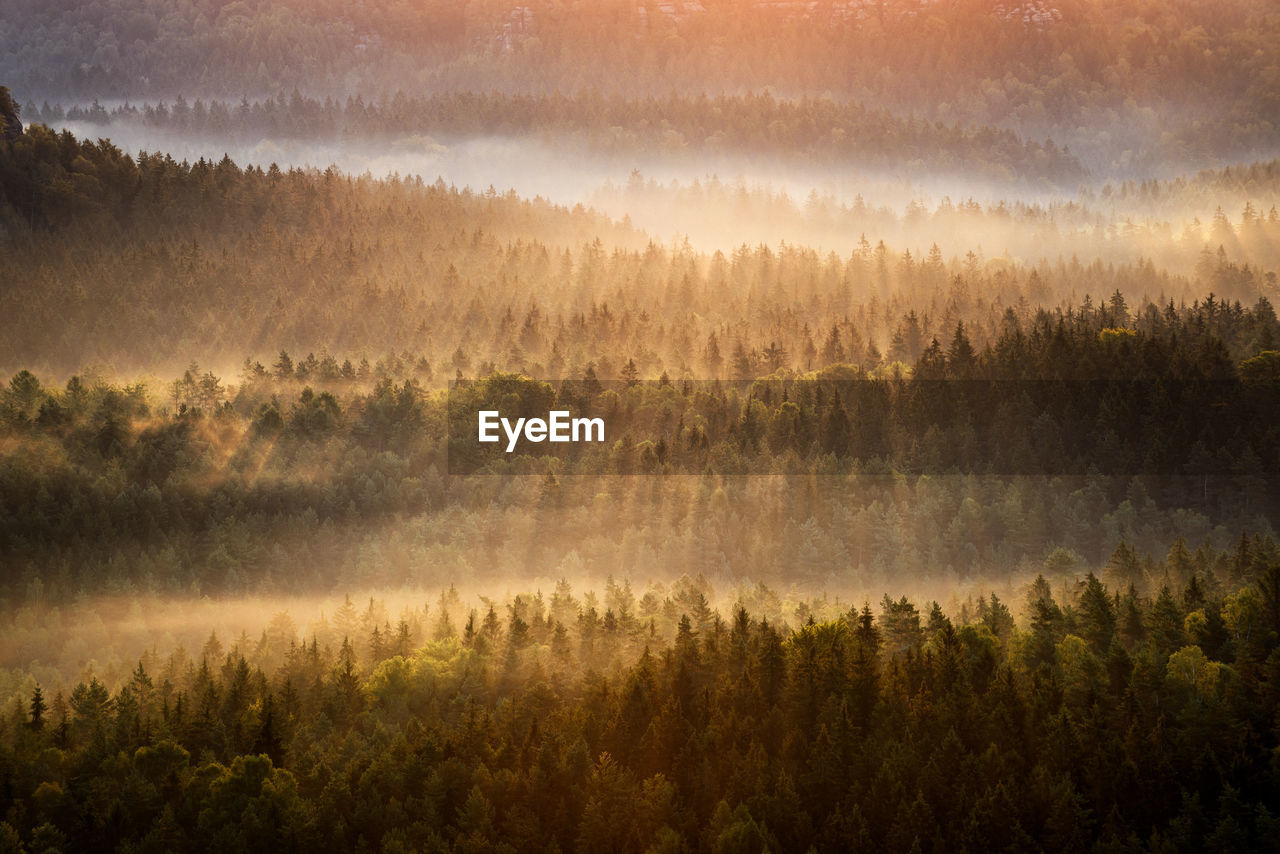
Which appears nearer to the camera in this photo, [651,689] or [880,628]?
[651,689]

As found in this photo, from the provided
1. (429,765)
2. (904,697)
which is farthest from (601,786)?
(904,697)

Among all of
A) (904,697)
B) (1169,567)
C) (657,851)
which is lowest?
(657,851)

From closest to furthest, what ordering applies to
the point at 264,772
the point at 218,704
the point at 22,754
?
the point at 264,772, the point at 22,754, the point at 218,704

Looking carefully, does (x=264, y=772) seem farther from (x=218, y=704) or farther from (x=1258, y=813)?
(x=1258, y=813)

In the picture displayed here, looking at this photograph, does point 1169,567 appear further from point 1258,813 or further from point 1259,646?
point 1258,813

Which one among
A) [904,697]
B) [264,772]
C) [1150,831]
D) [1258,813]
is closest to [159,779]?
[264,772]

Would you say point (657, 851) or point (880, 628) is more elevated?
point (880, 628)

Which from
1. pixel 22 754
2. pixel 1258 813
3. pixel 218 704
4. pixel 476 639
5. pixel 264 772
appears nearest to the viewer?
pixel 1258 813
